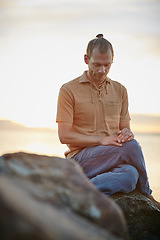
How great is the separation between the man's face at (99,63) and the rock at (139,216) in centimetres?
145

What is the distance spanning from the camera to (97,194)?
192 centimetres

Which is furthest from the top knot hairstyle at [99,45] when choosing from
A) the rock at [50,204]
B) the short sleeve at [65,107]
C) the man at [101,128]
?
the rock at [50,204]

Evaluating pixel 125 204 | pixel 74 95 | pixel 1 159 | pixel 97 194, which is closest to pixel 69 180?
pixel 97 194

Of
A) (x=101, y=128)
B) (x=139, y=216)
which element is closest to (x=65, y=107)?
(x=101, y=128)

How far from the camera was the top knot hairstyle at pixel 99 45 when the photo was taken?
3.68 meters

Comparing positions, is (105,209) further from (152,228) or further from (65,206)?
(152,228)

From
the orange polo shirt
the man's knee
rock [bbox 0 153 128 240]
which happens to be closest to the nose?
the orange polo shirt

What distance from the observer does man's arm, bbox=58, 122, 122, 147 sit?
3640mm

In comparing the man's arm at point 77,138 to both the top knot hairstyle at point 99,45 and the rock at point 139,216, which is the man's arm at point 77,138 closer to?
the rock at point 139,216

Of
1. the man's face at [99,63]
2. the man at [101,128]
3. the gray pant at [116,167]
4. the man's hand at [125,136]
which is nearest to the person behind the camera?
the gray pant at [116,167]

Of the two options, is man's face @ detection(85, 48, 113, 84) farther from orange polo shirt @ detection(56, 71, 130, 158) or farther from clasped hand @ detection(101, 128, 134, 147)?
clasped hand @ detection(101, 128, 134, 147)

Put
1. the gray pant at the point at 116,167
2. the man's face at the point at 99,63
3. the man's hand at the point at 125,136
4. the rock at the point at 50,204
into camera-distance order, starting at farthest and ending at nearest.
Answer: the man's face at the point at 99,63 → the man's hand at the point at 125,136 → the gray pant at the point at 116,167 → the rock at the point at 50,204

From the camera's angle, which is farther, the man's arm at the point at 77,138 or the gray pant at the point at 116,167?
the man's arm at the point at 77,138

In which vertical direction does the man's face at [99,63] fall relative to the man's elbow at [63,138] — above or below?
above
